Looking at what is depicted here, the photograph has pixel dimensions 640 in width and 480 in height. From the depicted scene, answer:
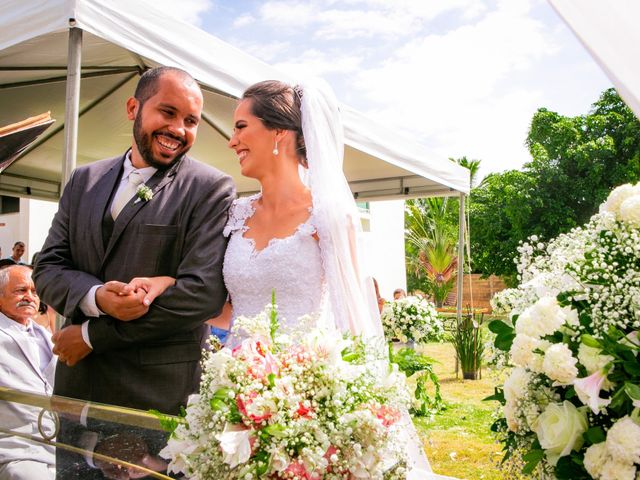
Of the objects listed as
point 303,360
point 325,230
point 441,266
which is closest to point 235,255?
point 325,230

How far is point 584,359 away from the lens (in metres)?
1.27

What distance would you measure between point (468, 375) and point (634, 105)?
912 cm

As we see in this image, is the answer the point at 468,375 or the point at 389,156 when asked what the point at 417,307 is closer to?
the point at 389,156

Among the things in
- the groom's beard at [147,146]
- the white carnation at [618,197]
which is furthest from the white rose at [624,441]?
the groom's beard at [147,146]

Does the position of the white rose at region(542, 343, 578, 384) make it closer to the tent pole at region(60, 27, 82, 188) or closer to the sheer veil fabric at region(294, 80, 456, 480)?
the sheer veil fabric at region(294, 80, 456, 480)

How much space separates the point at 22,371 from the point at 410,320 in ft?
15.1

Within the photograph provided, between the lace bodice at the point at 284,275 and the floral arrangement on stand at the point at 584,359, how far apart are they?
121cm

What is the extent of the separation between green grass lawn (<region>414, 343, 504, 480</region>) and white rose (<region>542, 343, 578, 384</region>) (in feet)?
7.06

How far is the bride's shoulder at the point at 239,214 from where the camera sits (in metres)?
2.73

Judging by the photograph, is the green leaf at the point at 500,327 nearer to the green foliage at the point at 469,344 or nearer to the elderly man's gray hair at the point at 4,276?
the elderly man's gray hair at the point at 4,276

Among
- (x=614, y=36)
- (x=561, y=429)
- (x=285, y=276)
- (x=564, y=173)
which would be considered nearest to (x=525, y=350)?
(x=561, y=429)

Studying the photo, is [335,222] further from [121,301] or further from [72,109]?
[72,109]

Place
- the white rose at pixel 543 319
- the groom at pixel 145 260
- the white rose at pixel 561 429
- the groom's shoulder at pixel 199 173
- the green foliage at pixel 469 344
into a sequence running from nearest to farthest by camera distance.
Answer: the white rose at pixel 561 429 < the white rose at pixel 543 319 < the groom at pixel 145 260 < the groom's shoulder at pixel 199 173 < the green foliage at pixel 469 344

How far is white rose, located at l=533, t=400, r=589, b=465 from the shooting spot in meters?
1.27
